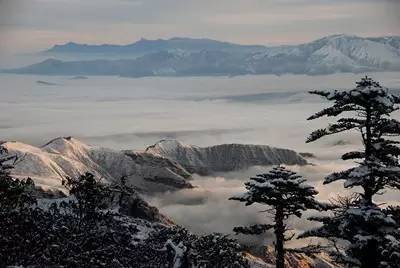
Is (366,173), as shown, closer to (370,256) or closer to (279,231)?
(370,256)

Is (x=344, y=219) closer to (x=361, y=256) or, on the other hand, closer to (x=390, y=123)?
(x=361, y=256)

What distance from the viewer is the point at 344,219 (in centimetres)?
3400

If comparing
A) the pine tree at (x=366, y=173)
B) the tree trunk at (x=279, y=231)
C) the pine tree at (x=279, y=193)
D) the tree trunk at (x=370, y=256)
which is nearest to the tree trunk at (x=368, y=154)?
the pine tree at (x=366, y=173)

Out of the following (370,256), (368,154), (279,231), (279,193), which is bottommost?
(279,231)

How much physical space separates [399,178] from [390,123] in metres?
2.91

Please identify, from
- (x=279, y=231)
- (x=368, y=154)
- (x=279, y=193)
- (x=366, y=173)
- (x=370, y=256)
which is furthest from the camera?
(x=279, y=231)

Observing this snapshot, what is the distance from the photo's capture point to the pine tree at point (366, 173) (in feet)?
111

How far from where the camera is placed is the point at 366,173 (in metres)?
33.7

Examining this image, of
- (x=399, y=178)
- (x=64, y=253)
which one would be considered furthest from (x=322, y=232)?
(x=64, y=253)

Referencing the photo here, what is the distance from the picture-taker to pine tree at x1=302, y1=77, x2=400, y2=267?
33719 mm

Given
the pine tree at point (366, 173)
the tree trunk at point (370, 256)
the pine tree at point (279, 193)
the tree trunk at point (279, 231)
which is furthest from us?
the tree trunk at point (279, 231)

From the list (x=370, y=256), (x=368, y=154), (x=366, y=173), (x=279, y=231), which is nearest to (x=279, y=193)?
(x=279, y=231)

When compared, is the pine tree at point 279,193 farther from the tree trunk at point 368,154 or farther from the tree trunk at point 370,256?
the tree trunk at point 370,256

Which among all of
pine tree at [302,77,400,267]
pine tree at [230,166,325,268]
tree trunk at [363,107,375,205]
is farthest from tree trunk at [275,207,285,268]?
tree trunk at [363,107,375,205]
